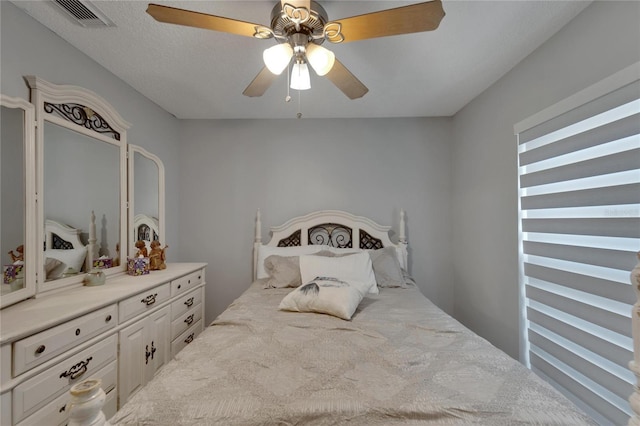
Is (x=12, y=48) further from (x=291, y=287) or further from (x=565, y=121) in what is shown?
(x=565, y=121)

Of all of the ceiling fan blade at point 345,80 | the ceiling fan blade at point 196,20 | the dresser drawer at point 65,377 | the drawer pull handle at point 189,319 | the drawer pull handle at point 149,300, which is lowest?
the drawer pull handle at point 189,319

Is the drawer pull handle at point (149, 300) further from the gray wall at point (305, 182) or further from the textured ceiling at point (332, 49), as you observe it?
the textured ceiling at point (332, 49)

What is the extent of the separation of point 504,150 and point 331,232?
1720mm

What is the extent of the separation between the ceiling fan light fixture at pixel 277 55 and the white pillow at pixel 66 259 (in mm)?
1595

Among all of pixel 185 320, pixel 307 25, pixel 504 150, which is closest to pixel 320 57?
pixel 307 25

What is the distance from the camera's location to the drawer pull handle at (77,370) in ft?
4.57

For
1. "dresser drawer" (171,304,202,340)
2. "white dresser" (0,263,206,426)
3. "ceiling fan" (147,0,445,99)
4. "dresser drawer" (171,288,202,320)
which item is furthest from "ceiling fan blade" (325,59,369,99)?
"dresser drawer" (171,304,202,340)

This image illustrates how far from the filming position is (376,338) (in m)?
1.52

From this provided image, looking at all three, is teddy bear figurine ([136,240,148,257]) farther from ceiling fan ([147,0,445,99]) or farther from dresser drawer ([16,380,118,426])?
ceiling fan ([147,0,445,99])

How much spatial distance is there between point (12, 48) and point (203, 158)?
1.84m

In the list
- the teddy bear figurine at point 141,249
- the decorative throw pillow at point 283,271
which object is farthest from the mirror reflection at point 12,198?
the decorative throw pillow at point 283,271

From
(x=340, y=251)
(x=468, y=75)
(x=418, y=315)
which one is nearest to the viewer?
(x=418, y=315)

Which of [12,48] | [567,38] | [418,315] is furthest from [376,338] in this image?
[12,48]

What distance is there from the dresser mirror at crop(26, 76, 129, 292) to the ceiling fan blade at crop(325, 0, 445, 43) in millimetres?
1650
